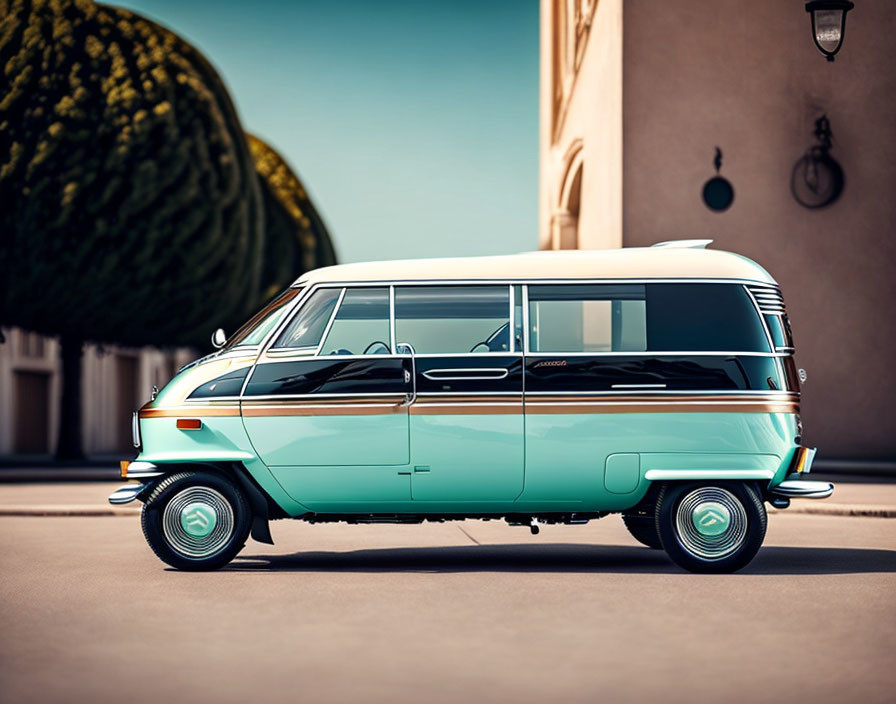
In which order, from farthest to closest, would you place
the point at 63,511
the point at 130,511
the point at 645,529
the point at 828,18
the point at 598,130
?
the point at 598,130, the point at 828,18, the point at 130,511, the point at 63,511, the point at 645,529

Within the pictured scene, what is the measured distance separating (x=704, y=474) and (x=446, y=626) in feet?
10.4

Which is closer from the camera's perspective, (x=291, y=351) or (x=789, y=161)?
(x=291, y=351)

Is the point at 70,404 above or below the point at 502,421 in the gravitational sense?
below

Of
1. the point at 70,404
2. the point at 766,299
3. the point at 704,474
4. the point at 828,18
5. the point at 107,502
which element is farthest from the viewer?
the point at 70,404

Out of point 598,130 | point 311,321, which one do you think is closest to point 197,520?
point 311,321

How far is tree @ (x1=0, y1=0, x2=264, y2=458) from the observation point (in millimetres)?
26656

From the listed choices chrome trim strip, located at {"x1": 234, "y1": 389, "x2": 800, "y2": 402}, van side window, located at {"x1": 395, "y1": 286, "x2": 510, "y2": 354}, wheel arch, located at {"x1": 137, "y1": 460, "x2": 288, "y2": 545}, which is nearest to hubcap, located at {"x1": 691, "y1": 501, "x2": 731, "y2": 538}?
chrome trim strip, located at {"x1": 234, "y1": 389, "x2": 800, "y2": 402}

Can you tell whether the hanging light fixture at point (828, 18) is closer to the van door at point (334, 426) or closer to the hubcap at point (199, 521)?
the van door at point (334, 426)

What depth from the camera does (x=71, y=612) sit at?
8383 millimetres

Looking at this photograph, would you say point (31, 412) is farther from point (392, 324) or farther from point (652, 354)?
point (652, 354)

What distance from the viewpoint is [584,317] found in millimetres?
10789

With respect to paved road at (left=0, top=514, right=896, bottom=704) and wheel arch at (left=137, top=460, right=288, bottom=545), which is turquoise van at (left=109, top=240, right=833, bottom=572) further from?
paved road at (left=0, top=514, right=896, bottom=704)

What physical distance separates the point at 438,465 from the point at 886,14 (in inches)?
661

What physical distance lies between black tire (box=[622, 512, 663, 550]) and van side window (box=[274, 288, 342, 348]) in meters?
2.96
